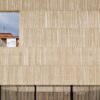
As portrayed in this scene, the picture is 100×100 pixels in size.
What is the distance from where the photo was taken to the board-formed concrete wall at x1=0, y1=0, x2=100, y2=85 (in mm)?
19750

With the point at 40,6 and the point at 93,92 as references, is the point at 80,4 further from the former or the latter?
the point at 93,92

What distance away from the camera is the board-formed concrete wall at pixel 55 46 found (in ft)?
64.8

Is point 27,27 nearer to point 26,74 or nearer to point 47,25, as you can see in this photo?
point 47,25

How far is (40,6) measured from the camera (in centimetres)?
2006

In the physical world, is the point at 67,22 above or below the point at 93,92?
above

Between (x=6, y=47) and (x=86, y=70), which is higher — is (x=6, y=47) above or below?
above

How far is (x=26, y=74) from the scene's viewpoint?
19781 mm

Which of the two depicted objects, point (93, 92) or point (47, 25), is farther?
point (47, 25)

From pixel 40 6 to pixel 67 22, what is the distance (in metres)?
1.73

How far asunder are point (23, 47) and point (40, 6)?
244 centimetres

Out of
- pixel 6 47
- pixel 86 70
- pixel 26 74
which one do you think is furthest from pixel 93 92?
pixel 6 47

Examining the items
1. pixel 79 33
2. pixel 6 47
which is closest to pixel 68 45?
pixel 79 33

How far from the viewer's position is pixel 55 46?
65.3 feet

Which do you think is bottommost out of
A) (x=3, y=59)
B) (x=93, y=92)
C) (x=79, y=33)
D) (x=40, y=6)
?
(x=93, y=92)
